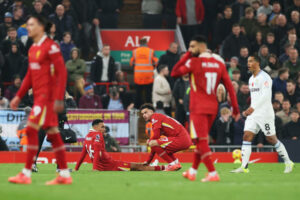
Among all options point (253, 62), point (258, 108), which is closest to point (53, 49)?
point (253, 62)

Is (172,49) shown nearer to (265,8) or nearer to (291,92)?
(291,92)

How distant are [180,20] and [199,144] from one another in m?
16.8

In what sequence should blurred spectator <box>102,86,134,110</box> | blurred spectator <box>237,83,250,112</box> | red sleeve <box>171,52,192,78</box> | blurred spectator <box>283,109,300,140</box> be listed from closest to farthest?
red sleeve <box>171,52,192,78</box> → blurred spectator <box>283,109,300,140</box> → blurred spectator <box>237,83,250,112</box> → blurred spectator <box>102,86,134,110</box>

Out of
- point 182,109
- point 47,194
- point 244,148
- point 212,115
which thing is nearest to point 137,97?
point 182,109

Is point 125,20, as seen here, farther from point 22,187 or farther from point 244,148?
point 22,187

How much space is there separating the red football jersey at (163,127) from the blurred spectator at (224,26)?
451 inches

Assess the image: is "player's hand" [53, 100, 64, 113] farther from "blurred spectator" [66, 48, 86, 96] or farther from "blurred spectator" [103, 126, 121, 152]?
"blurred spectator" [66, 48, 86, 96]

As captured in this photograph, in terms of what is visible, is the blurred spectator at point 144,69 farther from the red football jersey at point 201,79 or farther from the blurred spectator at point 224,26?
the red football jersey at point 201,79

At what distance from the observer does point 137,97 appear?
24859 millimetres

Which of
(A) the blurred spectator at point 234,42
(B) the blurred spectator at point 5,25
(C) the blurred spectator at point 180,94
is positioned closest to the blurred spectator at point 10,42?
(B) the blurred spectator at point 5,25

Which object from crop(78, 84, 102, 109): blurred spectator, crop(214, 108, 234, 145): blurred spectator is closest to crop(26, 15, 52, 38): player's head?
crop(78, 84, 102, 109): blurred spectator

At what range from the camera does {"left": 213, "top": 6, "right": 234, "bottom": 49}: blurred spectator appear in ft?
90.1

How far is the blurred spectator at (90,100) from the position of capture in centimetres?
2305

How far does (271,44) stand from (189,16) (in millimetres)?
3601
